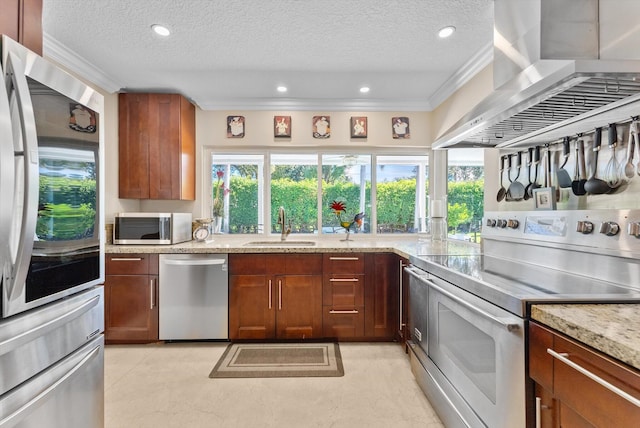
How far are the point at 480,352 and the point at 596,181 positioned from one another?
38.8 inches

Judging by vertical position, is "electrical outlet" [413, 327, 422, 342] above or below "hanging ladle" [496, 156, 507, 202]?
below

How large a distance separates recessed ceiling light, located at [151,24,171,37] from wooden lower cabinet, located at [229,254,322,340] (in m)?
1.82

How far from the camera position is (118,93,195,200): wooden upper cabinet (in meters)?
3.38

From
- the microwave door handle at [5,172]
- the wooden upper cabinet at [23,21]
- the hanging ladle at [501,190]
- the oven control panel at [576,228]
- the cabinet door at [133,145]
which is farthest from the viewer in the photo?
the cabinet door at [133,145]

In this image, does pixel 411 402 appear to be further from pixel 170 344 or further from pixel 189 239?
pixel 189 239

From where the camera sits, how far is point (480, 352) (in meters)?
1.40

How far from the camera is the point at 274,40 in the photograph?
240cm

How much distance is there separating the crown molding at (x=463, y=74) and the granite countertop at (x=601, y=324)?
2.12 metres

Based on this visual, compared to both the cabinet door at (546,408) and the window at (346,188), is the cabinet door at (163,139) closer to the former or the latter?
the window at (346,188)

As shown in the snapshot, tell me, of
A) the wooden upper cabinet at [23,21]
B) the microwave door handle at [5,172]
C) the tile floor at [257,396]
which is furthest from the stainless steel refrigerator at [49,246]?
the tile floor at [257,396]

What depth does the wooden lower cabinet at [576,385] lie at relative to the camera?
2.43 feet

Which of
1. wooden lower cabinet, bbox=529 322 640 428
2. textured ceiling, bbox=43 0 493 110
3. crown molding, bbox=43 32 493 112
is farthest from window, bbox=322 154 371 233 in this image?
wooden lower cabinet, bbox=529 322 640 428

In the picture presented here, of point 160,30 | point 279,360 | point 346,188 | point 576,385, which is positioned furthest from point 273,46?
point 576,385

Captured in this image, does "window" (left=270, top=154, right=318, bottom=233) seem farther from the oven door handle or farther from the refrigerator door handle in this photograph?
the refrigerator door handle
